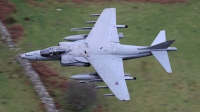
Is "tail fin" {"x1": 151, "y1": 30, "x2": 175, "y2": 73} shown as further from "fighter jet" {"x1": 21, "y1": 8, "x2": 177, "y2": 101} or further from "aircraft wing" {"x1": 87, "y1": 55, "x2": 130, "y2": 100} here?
"aircraft wing" {"x1": 87, "y1": 55, "x2": 130, "y2": 100}

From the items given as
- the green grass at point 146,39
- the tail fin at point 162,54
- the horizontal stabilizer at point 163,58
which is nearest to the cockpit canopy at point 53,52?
the green grass at point 146,39

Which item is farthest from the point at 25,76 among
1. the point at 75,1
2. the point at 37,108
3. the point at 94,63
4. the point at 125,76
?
the point at 75,1

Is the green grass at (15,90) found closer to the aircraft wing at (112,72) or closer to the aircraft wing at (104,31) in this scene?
the aircraft wing at (112,72)

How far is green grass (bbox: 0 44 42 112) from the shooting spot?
28.5 m

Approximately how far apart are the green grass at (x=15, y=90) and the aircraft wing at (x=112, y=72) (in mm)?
4789

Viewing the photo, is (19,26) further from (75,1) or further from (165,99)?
(165,99)

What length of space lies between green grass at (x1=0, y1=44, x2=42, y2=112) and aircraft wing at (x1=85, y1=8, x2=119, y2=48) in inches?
214

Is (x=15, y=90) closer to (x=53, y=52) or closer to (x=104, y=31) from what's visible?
(x=53, y=52)

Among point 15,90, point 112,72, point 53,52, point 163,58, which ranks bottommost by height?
point 15,90

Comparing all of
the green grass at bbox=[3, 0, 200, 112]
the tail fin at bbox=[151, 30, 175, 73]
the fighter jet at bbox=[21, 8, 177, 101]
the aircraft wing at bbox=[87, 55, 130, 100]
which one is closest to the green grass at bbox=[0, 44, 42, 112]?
the fighter jet at bbox=[21, 8, 177, 101]

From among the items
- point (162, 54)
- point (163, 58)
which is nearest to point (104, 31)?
point (162, 54)

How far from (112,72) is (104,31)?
4.11 meters

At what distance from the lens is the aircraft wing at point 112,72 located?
86.9 feet

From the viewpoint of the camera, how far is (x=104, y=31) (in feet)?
102
